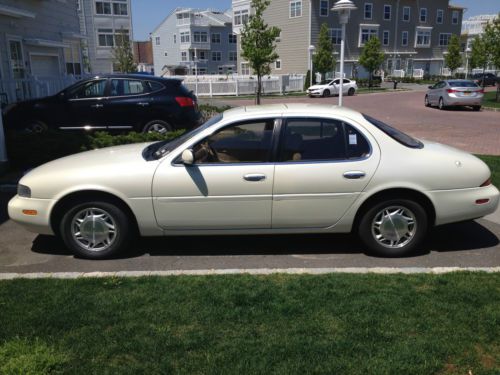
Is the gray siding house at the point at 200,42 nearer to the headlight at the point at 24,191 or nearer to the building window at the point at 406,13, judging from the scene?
the building window at the point at 406,13

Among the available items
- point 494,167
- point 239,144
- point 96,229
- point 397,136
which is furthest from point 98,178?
point 494,167

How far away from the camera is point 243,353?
325 cm

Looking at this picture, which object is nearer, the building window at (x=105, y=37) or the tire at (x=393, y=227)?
the tire at (x=393, y=227)

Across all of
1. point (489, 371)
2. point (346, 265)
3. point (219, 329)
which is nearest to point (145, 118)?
point (346, 265)

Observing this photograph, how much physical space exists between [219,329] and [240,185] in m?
1.69

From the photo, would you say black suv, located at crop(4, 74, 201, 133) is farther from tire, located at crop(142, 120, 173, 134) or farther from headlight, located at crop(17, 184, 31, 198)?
headlight, located at crop(17, 184, 31, 198)

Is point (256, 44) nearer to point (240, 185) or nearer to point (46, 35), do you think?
point (46, 35)

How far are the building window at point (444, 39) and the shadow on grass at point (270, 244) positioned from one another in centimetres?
6097

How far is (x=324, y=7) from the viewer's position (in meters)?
47.3

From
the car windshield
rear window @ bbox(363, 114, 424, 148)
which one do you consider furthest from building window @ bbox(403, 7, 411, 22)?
the car windshield

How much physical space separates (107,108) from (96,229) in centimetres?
661

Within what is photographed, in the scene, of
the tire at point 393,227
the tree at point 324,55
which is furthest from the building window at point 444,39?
the tire at point 393,227

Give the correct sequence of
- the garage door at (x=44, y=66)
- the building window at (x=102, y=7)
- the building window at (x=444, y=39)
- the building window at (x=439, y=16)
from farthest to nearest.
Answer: the building window at (x=444, y=39), the building window at (x=439, y=16), the building window at (x=102, y=7), the garage door at (x=44, y=66)

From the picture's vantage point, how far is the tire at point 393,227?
4.98 metres
